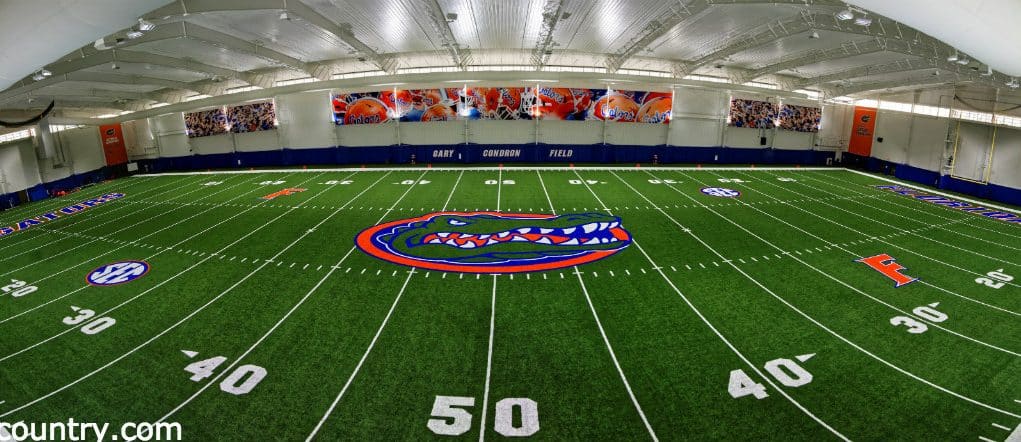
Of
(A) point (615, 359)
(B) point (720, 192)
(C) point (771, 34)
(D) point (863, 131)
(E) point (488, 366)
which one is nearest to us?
(E) point (488, 366)

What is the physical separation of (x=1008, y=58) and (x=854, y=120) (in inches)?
1439

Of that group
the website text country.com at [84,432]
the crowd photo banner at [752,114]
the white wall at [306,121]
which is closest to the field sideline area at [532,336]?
the website text country.com at [84,432]

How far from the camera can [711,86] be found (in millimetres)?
31625

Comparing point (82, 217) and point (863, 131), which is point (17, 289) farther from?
point (863, 131)

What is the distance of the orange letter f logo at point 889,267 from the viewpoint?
38.4 ft

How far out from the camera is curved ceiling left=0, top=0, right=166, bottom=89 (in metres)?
6.49

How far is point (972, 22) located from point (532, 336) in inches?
319

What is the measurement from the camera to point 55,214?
21.0 meters

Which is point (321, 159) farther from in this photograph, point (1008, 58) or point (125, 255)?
point (1008, 58)

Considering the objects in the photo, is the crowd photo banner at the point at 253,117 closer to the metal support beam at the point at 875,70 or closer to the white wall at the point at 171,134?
the white wall at the point at 171,134

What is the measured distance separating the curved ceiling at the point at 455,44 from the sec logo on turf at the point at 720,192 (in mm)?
7309

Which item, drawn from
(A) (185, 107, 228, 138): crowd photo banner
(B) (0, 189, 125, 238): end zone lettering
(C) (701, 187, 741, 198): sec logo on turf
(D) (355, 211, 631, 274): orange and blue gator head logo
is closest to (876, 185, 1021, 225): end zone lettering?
(C) (701, 187, 741, 198): sec logo on turf

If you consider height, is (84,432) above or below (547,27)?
below

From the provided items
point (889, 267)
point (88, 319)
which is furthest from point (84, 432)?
point (889, 267)
